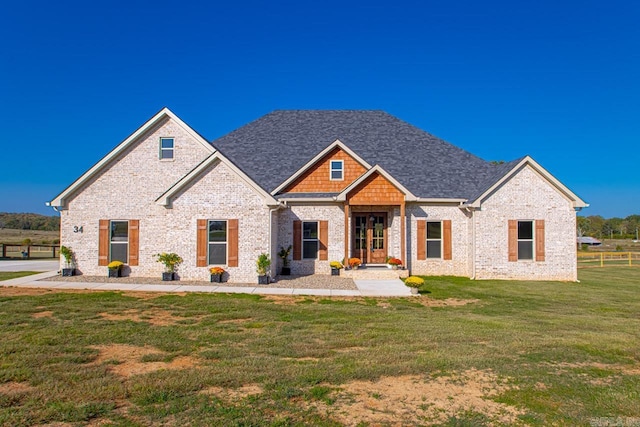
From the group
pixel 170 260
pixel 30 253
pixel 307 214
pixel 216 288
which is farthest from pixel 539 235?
pixel 30 253

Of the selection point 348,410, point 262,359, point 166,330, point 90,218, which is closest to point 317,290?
point 166,330

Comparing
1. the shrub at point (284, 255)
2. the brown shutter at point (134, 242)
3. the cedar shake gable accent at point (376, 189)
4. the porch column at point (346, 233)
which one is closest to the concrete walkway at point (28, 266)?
the brown shutter at point (134, 242)

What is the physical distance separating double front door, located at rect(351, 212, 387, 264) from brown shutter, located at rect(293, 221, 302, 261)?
2.70 meters

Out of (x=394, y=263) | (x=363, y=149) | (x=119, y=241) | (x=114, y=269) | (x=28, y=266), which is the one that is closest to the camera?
(x=114, y=269)

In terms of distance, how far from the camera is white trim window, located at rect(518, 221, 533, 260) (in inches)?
706

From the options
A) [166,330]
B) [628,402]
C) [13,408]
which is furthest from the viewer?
[166,330]

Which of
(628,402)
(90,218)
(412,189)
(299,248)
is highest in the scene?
(412,189)

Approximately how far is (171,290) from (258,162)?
954 centimetres

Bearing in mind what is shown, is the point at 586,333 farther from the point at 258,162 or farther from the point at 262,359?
the point at 258,162

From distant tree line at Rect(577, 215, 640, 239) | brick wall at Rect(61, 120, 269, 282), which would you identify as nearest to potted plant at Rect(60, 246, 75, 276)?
brick wall at Rect(61, 120, 269, 282)

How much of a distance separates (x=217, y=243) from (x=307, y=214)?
4457 mm

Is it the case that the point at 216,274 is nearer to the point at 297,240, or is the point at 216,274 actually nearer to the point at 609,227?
the point at 297,240

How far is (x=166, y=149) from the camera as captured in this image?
17766 mm

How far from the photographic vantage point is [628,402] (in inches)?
198
